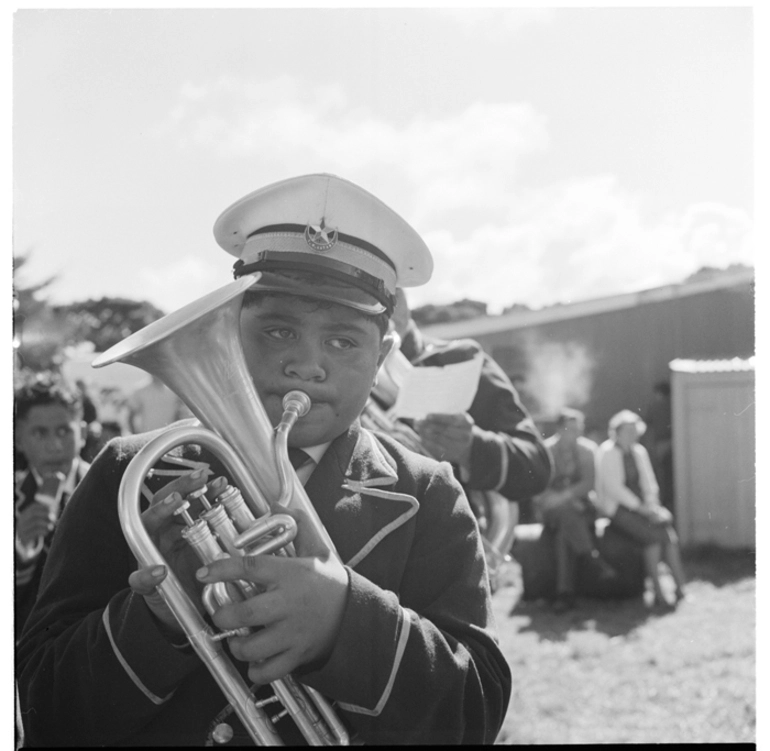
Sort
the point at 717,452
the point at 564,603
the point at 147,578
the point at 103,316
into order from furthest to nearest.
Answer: the point at 564,603 < the point at 717,452 < the point at 103,316 < the point at 147,578

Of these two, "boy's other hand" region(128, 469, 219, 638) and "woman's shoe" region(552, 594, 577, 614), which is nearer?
"boy's other hand" region(128, 469, 219, 638)

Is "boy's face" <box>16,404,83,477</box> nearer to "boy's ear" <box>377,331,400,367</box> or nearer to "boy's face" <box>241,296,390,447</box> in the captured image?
"boy's face" <box>241,296,390,447</box>

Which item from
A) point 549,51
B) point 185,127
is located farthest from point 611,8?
point 185,127

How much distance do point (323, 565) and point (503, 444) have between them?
3.32ft

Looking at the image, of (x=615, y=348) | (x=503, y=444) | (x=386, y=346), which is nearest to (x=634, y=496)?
(x=615, y=348)

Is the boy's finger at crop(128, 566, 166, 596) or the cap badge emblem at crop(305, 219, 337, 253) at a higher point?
the cap badge emblem at crop(305, 219, 337, 253)

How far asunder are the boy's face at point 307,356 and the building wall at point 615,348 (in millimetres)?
742

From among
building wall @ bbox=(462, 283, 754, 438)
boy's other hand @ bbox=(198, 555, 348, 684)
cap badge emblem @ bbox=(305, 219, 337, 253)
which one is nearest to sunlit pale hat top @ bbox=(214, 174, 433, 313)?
cap badge emblem @ bbox=(305, 219, 337, 253)

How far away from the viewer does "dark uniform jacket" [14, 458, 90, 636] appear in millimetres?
2422

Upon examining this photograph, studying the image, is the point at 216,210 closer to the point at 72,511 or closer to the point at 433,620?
the point at 72,511

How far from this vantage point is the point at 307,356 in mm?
2082

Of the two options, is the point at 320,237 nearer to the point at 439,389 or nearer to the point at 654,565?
the point at 439,389

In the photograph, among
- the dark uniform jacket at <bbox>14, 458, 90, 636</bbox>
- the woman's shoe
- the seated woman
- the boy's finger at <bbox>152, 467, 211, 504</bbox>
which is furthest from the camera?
the woman's shoe

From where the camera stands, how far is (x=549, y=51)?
261 centimetres
